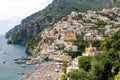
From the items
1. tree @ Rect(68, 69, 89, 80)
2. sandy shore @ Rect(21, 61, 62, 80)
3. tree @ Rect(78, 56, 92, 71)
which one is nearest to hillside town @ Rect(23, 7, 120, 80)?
sandy shore @ Rect(21, 61, 62, 80)

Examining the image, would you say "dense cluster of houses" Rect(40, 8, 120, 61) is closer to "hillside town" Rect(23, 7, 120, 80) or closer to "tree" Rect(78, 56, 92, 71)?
"hillside town" Rect(23, 7, 120, 80)

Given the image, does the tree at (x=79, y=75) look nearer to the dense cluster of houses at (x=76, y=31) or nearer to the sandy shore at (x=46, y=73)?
the sandy shore at (x=46, y=73)

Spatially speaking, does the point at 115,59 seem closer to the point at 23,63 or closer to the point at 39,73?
the point at 39,73

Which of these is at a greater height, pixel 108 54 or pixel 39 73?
pixel 108 54

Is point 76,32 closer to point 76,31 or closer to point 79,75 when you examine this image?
point 76,31

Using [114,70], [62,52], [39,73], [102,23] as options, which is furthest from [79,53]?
[114,70]

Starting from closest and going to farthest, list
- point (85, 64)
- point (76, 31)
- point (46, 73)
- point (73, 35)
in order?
1. point (85, 64)
2. point (46, 73)
3. point (73, 35)
4. point (76, 31)

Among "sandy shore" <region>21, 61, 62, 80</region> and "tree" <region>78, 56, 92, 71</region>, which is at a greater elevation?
"tree" <region>78, 56, 92, 71</region>

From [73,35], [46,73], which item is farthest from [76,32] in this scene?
[46,73]
